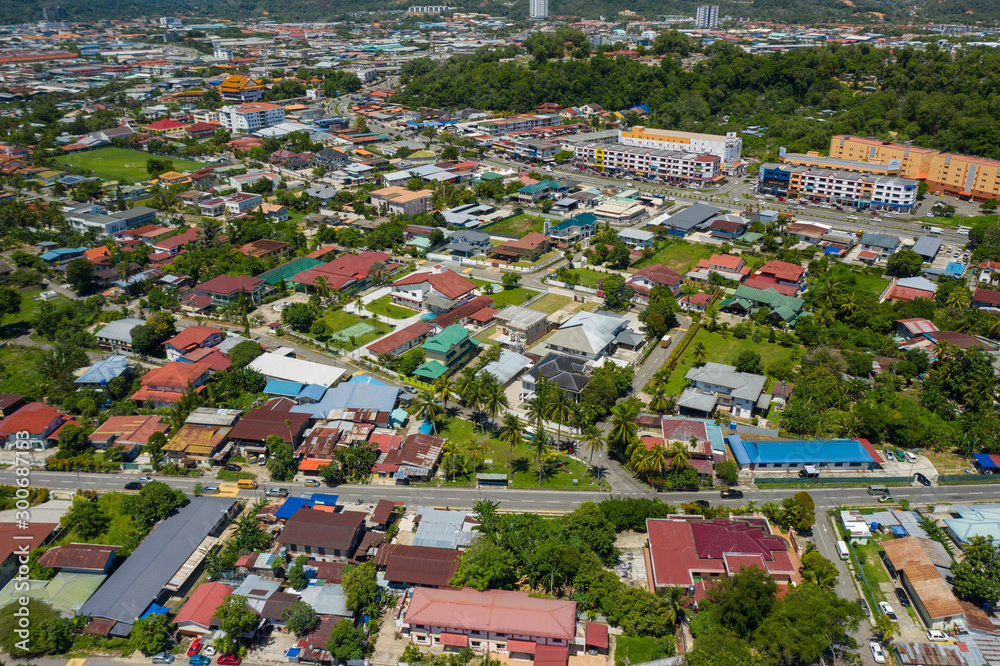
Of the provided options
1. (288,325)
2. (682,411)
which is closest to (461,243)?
(288,325)

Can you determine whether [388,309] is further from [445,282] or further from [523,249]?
[523,249]

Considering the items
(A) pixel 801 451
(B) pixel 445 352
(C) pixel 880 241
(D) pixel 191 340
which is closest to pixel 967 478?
(A) pixel 801 451

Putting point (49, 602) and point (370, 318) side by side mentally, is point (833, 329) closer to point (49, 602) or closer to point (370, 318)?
point (370, 318)

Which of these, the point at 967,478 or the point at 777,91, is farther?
the point at 777,91

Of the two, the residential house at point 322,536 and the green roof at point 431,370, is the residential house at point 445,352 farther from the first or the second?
the residential house at point 322,536

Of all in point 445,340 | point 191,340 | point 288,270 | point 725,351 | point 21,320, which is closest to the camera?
point 445,340

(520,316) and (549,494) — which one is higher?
(520,316)

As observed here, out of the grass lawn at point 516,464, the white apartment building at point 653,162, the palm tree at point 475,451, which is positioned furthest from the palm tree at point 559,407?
the white apartment building at point 653,162

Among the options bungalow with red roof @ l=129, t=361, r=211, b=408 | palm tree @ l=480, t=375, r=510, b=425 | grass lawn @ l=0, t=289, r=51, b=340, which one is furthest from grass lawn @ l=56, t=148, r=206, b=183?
palm tree @ l=480, t=375, r=510, b=425
